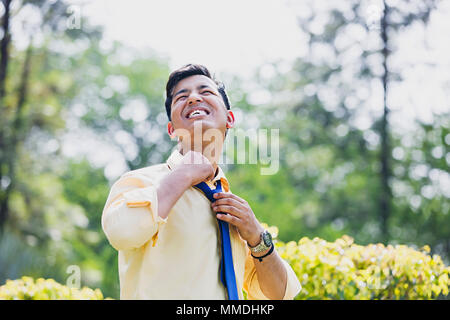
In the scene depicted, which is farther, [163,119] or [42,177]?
[163,119]

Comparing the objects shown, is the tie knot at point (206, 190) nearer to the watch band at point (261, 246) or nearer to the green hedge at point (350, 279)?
the watch band at point (261, 246)

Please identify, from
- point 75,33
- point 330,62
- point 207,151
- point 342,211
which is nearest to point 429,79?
point 330,62

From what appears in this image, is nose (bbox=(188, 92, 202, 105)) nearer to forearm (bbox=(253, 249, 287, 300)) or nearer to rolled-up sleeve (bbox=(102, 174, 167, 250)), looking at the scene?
rolled-up sleeve (bbox=(102, 174, 167, 250))

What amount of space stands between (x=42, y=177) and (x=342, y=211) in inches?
338

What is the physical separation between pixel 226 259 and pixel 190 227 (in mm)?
180

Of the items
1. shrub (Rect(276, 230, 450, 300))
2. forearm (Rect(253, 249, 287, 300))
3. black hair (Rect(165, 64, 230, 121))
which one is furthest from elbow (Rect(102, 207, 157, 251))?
shrub (Rect(276, 230, 450, 300))

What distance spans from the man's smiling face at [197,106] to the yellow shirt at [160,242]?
0.86 feet

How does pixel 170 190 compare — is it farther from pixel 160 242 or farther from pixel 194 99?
pixel 194 99

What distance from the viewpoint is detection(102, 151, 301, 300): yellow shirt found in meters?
1.67

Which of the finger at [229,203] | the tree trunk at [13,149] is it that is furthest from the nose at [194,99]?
the tree trunk at [13,149]

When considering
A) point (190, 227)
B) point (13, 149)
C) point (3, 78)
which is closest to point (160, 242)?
point (190, 227)

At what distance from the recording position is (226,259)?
189 cm
